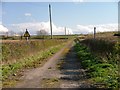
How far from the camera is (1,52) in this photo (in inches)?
661

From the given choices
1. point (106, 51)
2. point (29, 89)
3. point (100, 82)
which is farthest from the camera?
point (106, 51)

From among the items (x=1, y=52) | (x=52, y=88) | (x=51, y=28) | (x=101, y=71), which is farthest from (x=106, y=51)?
(x=51, y=28)

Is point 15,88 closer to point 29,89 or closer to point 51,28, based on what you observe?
point 29,89

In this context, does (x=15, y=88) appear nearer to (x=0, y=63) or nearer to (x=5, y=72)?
(x=5, y=72)

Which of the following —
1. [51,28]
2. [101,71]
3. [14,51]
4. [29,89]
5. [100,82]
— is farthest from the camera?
[51,28]

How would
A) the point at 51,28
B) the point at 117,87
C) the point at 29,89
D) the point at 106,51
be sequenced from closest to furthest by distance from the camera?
the point at 117,87, the point at 29,89, the point at 106,51, the point at 51,28

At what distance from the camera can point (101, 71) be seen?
12.7m

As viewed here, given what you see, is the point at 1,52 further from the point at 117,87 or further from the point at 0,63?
the point at 117,87

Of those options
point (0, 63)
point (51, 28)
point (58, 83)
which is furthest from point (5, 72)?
point (51, 28)

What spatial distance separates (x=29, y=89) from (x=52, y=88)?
0.81 m

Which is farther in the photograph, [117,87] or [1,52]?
[1,52]

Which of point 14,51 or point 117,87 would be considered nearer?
point 117,87

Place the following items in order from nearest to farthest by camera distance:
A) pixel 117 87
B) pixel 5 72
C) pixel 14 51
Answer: pixel 117 87, pixel 5 72, pixel 14 51

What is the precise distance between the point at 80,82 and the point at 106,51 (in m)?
7.03
